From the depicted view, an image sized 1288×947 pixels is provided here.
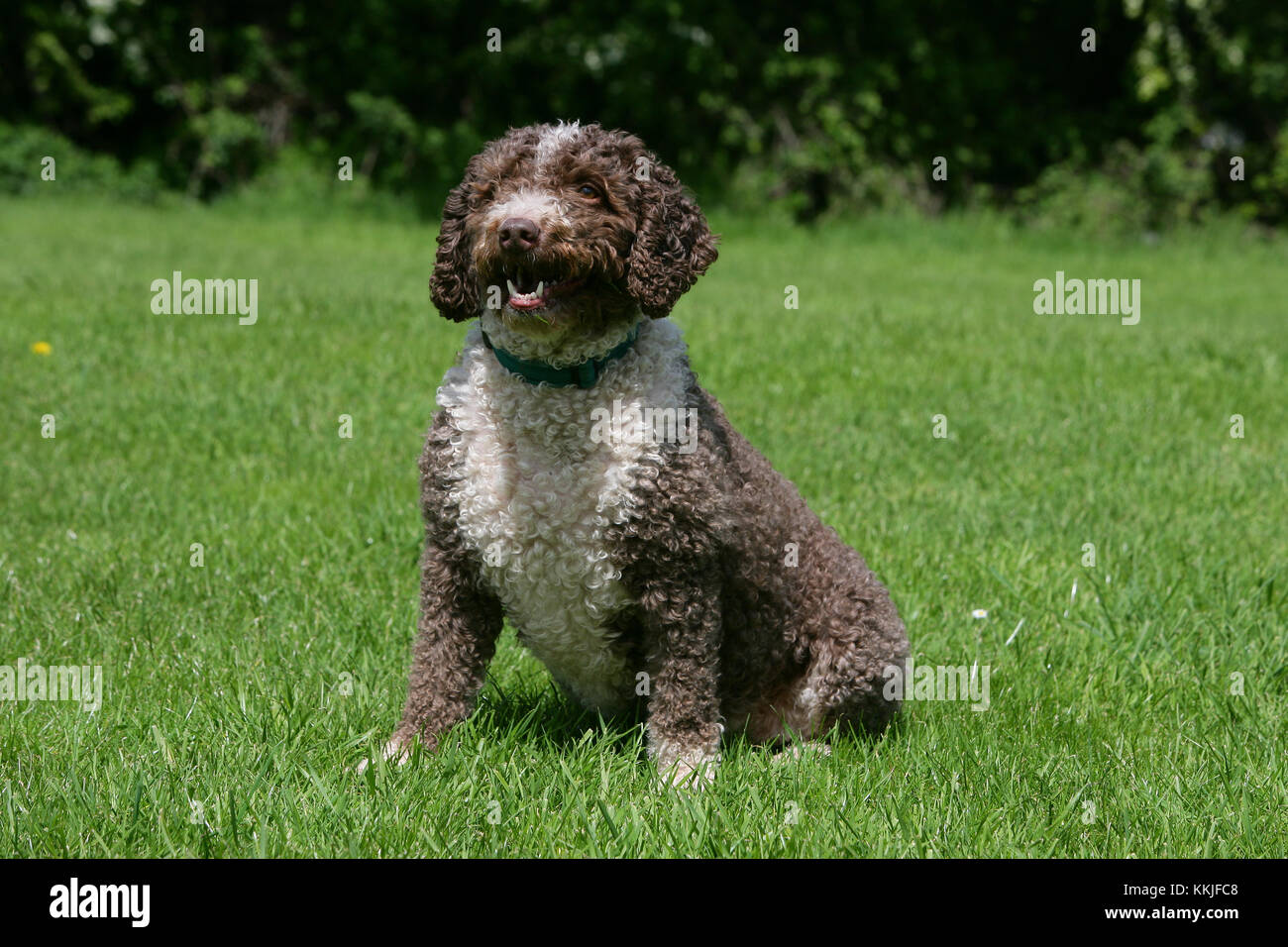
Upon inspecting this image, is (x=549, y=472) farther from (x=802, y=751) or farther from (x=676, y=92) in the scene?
(x=676, y=92)

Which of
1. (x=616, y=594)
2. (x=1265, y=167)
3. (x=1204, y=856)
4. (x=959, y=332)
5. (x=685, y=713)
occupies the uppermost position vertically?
(x=1265, y=167)

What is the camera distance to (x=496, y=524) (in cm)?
328

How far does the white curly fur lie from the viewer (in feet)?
10.7

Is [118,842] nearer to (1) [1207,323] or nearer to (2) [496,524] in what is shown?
(2) [496,524]

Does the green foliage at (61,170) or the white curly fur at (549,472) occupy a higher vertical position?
the green foliage at (61,170)

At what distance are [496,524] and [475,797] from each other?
26.4 inches

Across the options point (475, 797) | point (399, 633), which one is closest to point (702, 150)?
point (399, 633)

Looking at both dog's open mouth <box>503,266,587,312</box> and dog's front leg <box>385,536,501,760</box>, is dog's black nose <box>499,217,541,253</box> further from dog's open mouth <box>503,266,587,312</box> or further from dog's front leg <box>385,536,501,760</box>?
dog's front leg <box>385,536,501,760</box>

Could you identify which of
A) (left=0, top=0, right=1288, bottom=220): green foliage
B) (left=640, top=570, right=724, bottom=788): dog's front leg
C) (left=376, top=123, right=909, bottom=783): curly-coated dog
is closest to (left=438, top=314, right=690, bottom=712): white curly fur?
(left=376, top=123, right=909, bottom=783): curly-coated dog

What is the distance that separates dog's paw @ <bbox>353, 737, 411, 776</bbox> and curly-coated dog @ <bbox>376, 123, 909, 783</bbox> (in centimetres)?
1

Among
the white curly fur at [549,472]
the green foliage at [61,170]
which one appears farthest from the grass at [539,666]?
the green foliage at [61,170]

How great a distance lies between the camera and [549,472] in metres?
3.28

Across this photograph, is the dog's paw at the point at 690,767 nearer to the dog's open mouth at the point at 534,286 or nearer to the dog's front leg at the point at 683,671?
the dog's front leg at the point at 683,671

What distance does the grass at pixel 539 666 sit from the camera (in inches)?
121
